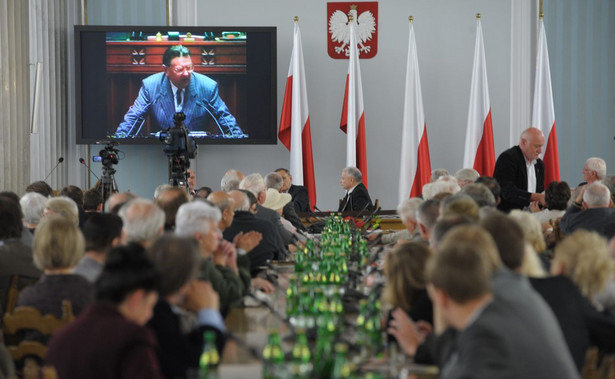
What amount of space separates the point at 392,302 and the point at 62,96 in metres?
9.24

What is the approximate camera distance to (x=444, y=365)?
111 inches

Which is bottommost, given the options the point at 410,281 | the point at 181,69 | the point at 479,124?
the point at 410,281

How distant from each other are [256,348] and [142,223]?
3.75 ft

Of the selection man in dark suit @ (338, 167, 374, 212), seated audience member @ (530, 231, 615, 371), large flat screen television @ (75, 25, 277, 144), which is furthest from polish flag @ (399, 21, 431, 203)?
seated audience member @ (530, 231, 615, 371)

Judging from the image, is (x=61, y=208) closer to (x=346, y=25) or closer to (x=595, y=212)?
(x=595, y=212)

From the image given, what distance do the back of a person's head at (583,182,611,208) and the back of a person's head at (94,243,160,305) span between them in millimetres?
4884

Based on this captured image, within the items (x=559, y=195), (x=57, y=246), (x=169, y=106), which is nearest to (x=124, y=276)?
(x=57, y=246)

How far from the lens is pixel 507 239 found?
323 cm

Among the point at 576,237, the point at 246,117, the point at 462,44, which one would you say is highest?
the point at 462,44

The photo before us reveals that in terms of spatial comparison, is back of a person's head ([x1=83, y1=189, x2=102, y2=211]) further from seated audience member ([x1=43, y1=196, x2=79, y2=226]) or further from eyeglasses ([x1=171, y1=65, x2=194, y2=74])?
eyeglasses ([x1=171, y1=65, x2=194, y2=74])

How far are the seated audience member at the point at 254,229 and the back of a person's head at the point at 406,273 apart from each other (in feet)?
8.62

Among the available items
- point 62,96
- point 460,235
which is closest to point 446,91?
point 62,96

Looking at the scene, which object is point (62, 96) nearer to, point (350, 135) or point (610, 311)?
point (350, 135)

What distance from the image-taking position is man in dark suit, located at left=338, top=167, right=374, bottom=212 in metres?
10.8
